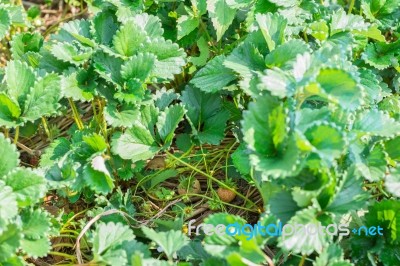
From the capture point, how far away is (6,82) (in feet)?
5.68

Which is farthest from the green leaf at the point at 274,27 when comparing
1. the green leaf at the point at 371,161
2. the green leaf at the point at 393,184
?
the green leaf at the point at 393,184

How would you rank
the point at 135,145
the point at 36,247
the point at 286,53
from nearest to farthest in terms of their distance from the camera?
the point at 36,247 → the point at 286,53 → the point at 135,145

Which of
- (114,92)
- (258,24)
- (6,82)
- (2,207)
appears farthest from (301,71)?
(6,82)

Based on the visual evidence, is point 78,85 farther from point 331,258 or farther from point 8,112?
point 331,258

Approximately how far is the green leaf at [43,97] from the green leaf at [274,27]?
1.91ft

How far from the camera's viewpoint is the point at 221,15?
1.83m

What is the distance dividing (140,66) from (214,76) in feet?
0.73

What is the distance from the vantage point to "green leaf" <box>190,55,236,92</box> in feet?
5.66

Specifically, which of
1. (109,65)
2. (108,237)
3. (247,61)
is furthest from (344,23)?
(108,237)

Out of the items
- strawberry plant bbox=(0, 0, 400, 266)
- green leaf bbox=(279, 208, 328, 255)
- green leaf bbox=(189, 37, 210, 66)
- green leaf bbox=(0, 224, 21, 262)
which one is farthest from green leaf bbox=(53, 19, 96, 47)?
green leaf bbox=(279, 208, 328, 255)

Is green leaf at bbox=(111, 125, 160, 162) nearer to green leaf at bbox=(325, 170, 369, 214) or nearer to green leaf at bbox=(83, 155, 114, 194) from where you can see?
green leaf at bbox=(83, 155, 114, 194)

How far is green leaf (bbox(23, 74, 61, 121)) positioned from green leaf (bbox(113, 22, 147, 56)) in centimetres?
19

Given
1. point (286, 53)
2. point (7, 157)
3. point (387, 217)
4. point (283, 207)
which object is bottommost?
point (387, 217)

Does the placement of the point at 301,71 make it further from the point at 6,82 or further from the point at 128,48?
the point at 6,82
